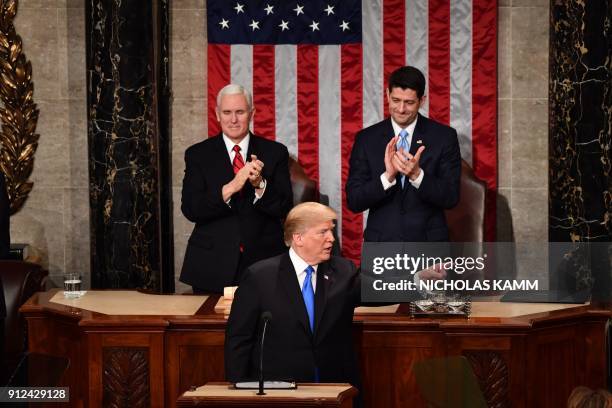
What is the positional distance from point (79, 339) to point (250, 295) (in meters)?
1.42

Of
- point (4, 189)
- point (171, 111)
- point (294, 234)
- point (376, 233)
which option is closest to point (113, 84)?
point (171, 111)

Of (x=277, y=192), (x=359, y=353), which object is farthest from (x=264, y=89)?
(x=359, y=353)

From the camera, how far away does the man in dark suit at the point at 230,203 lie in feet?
22.9

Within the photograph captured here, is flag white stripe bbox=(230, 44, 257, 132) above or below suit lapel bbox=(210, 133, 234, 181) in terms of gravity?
above

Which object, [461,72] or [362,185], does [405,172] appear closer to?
[362,185]

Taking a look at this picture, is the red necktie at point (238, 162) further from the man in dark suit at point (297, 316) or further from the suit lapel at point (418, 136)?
the man in dark suit at point (297, 316)

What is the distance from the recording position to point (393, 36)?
9008 millimetres

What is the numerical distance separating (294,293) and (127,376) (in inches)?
47.8

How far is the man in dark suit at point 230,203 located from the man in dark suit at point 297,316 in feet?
4.41

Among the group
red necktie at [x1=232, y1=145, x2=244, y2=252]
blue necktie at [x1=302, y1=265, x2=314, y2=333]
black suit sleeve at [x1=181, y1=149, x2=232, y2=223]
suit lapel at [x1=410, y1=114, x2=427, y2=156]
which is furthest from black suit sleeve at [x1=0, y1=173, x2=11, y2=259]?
blue necktie at [x1=302, y1=265, x2=314, y2=333]

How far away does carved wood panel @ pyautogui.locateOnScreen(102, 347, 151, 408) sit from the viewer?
630cm

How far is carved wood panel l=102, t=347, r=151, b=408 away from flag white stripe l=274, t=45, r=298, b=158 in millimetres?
3113

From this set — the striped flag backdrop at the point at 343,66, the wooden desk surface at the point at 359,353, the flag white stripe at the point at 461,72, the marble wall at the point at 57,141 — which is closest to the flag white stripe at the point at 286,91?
the striped flag backdrop at the point at 343,66

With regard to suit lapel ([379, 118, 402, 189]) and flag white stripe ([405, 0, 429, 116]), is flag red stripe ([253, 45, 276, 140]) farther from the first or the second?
suit lapel ([379, 118, 402, 189])
